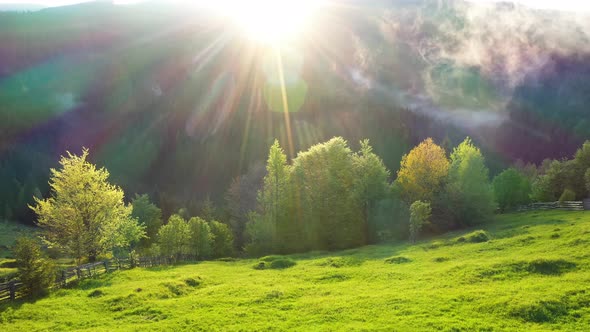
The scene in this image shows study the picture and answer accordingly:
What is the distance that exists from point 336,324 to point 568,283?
653 inches

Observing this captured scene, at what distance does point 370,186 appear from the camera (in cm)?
7269

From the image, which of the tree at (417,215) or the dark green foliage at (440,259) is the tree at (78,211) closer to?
the dark green foliage at (440,259)

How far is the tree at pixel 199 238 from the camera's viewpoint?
233 feet

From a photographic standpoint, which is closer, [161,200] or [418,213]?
[418,213]

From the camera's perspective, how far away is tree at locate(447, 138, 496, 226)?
229 feet

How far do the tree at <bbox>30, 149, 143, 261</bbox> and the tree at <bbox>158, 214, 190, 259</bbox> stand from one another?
12.7 meters

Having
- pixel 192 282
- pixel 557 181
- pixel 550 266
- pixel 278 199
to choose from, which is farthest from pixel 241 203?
pixel 550 266

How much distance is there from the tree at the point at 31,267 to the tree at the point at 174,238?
2668 cm

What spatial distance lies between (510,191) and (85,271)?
95380mm

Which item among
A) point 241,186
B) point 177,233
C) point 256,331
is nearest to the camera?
point 256,331

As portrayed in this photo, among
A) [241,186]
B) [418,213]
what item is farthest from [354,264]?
[241,186]

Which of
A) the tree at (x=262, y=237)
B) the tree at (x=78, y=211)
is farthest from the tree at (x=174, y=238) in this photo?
the tree at (x=78, y=211)

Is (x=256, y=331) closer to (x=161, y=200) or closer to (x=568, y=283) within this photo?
(x=568, y=283)

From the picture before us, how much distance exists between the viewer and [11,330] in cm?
2738
